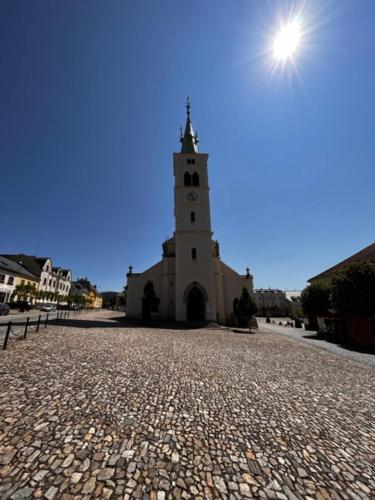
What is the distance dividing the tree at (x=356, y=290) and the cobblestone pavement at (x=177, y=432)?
10.6 m

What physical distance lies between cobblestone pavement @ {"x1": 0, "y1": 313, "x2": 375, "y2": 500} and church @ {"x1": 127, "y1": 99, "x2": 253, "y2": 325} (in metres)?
17.0

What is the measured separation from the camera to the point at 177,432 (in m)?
3.82

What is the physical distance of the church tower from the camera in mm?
24172

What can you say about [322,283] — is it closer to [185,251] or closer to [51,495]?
[185,251]

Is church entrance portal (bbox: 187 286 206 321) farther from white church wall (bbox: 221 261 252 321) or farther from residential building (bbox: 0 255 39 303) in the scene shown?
residential building (bbox: 0 255 39 303)

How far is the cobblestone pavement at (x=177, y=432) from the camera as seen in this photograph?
267 centimetres

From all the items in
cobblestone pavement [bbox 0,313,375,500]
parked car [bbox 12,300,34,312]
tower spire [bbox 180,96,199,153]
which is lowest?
cobblestone pavement [bbox 0,313,375,500]

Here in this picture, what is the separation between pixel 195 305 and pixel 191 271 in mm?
4279

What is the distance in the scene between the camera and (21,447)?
3.12m

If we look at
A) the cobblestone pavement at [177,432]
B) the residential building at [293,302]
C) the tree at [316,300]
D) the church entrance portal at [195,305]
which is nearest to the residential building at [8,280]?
the church entrance portal at [195,305]

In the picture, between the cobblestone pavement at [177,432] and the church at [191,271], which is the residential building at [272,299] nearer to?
the church at [191,271]

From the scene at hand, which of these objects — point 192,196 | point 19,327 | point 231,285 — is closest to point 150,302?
point 231,285

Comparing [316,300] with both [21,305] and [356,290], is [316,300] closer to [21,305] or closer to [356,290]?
[356,290]

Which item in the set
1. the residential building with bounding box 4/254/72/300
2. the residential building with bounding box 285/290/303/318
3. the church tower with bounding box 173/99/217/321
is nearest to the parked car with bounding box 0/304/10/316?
the church tower with bounding box 173/99/217/321
